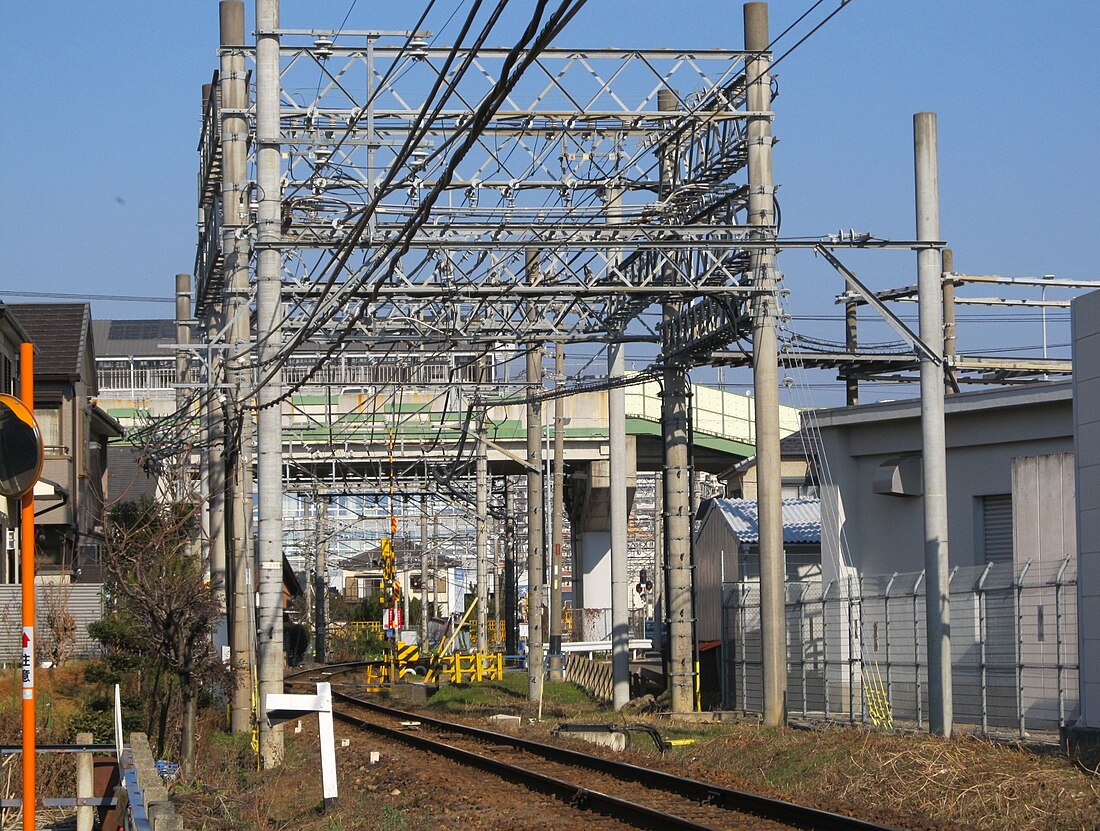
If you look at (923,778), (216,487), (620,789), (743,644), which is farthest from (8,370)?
(923,778)

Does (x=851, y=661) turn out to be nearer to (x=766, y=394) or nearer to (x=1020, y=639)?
(x=1020, y=639)

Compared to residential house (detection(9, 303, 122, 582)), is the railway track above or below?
below

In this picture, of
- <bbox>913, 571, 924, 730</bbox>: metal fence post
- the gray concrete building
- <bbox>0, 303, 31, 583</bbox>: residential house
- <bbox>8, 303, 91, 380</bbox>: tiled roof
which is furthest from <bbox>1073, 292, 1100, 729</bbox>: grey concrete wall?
<bbox>8, 303, 91, 380</bbox>: tiled roof

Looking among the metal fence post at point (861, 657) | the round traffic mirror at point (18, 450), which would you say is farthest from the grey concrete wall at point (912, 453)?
the round traffic mirror at point (18, 450)

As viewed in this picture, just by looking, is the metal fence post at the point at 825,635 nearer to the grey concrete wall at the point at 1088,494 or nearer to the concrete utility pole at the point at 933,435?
the concrete utility pole at the point at 933,435

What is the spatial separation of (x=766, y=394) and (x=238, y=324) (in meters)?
8.10

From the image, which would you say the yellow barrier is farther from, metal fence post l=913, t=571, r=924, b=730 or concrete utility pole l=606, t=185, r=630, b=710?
metal fence post l=913, t=571, r=924, b=730

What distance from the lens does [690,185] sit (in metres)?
25.3

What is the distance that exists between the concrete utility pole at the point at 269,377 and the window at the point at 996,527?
1271 cm

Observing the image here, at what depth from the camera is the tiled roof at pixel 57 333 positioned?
126 ft

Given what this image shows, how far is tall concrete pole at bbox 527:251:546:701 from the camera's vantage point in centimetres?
3016

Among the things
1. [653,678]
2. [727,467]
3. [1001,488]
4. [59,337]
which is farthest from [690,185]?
[727,467]

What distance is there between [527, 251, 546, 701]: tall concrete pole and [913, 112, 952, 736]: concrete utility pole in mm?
12012

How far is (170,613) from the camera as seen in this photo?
2092 centimetres
